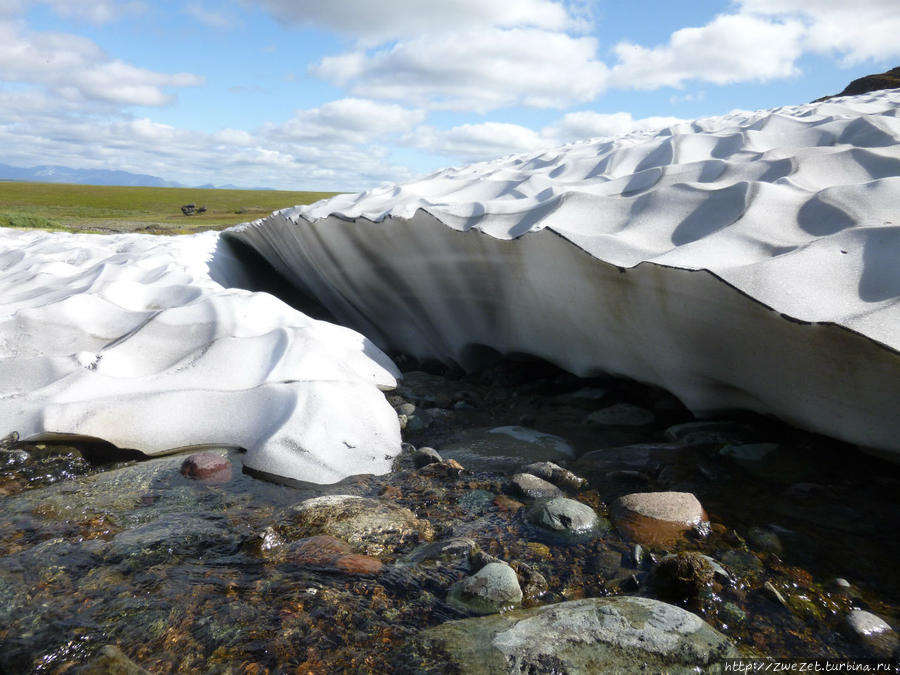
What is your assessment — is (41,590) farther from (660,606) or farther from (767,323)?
(767,323)

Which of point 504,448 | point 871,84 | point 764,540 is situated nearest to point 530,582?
point 764,540

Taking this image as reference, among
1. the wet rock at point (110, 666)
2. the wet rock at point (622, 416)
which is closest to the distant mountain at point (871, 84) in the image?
the wet rock at point (622, 416)

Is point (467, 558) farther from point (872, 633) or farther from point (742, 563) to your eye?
point (872, 633)

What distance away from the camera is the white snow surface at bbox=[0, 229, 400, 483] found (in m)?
2.96

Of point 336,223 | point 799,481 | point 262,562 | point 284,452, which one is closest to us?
point 262,562

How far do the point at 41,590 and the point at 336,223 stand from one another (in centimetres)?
323

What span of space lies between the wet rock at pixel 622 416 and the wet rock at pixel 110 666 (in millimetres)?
2508

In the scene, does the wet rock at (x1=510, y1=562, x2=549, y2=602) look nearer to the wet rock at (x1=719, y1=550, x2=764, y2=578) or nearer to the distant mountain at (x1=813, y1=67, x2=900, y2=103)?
the wet rock at (x1=719, y1=550, x2=764, y2=578)

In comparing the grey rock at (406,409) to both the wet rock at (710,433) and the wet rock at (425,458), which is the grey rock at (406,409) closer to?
the wet rock at (425,458)

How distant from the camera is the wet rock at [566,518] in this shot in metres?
2.24

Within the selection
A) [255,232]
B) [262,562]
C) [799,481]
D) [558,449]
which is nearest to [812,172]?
[799,481]

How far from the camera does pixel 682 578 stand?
185 cm

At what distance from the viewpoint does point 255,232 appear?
6652 mm

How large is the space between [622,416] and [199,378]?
2.43 metres
